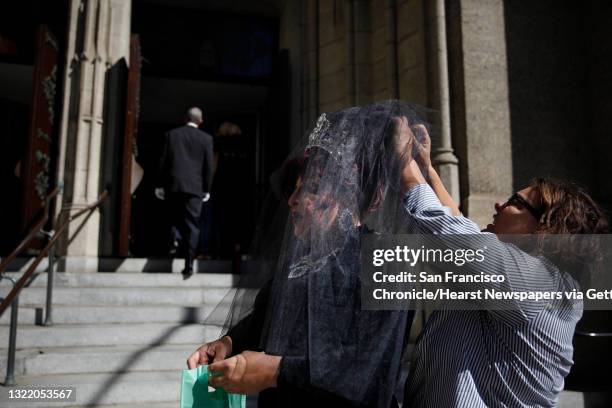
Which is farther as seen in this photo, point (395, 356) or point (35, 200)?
point (35, 200)

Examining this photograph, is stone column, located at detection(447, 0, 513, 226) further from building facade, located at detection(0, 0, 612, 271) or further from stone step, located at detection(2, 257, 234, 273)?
stone step, located at detection(2, 257, 234, 273)

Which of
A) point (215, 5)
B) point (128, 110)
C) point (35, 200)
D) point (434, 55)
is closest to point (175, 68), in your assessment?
point (215, 5)

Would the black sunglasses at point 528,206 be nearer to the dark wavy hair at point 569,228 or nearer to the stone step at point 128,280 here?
the dark wavy hair at point 569,228

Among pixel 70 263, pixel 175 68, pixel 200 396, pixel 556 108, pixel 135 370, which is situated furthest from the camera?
pixel 175 68

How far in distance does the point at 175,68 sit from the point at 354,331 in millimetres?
8594

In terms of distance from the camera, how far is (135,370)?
374 centimetres

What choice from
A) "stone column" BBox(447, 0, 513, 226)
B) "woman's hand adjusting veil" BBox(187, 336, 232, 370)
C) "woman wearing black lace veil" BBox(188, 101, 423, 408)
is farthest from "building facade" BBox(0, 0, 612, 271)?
"woman's hand adjusting veil" BBox(187, 336, 232, 370)

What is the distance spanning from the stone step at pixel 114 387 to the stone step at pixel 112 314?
0.88 metres

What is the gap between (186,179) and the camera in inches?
226

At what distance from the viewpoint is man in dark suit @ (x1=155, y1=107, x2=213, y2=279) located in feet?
18.7

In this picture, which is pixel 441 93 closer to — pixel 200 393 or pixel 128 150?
pixel 128 150

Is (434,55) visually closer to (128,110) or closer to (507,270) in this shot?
(128,110)

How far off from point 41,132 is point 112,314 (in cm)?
332

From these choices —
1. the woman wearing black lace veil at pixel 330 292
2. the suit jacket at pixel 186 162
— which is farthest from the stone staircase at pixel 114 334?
the woman wearing black lace veil at pixel 330 292
